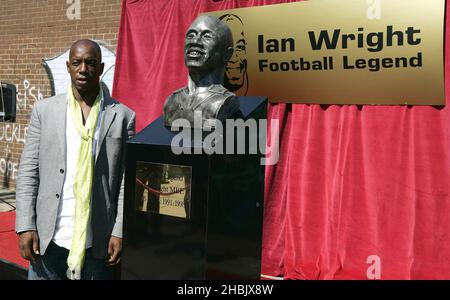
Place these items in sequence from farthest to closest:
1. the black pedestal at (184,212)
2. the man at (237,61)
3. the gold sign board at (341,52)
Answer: the man at (237,61)
the gold sign board at (341,52)
the black pedestal at (184,212)

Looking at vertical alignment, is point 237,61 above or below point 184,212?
above

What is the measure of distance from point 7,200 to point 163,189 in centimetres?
499

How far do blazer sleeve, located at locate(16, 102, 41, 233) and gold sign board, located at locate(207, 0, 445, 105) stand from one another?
2431 millimetres

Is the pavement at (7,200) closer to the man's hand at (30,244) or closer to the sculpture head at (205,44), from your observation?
the man's hand at (30,244)

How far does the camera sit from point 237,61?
4477 mm

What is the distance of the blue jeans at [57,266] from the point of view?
233 cm

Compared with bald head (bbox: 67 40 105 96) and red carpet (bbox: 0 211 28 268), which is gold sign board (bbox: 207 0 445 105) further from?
red carpet (bbox: 0 211 28 268)

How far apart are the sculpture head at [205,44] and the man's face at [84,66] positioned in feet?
1.68

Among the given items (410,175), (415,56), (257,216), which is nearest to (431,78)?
(415,56)

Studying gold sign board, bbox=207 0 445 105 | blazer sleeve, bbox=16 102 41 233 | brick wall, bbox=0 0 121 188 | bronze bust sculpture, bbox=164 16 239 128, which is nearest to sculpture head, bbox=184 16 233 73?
bronze bust sculpture, bbox=164 16 239 128

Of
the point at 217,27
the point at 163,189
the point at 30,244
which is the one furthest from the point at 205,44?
the point at 30,244

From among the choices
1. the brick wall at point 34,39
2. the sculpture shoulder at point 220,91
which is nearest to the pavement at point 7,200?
the brick wall at point 34,39

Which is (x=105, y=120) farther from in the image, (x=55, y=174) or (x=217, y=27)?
(x=217, y=27)

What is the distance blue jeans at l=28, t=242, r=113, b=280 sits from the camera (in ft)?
7.63
